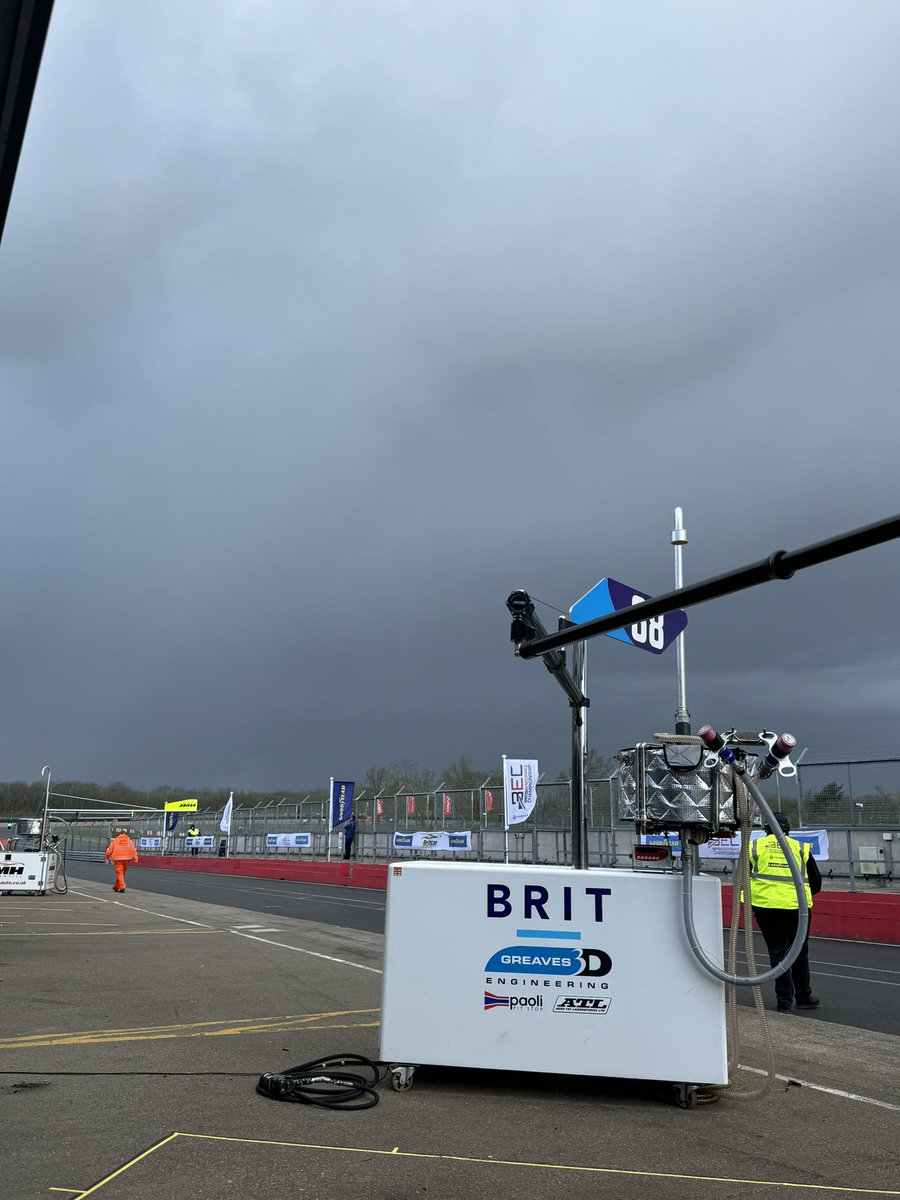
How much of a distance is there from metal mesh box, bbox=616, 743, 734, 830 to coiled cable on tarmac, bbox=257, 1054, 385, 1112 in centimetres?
228

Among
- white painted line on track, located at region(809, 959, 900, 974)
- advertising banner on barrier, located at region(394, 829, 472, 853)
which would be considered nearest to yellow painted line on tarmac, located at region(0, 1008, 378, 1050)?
white painted line on track, located at region(809, 959, 900, 974)

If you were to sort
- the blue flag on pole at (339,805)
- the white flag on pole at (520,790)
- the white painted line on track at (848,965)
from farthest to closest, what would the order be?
1. the blue flag on pole at (339,805)
2. the white flag on pole at (520,790)
3. the white painted line on track at (848,965)

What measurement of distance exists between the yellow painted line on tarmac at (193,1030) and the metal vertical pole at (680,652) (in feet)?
Answer: 12.0

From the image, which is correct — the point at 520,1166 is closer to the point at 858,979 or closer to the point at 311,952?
the point at 858,979

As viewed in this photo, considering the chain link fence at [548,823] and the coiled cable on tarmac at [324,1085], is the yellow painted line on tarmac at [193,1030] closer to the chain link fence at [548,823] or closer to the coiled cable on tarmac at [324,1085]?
the coiled cable on tarmac at [324,1085]

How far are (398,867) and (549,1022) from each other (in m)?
1.30

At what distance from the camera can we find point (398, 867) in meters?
6.18

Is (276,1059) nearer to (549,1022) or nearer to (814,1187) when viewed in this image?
(549,1022)

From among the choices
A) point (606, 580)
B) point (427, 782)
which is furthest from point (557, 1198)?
point (427, 782)

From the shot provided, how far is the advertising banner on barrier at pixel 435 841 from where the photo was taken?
29.4 metres

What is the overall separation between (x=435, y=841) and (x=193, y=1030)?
2372 cm

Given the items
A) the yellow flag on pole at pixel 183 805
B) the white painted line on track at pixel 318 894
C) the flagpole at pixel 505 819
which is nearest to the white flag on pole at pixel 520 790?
the flagpole at pixel 505 819

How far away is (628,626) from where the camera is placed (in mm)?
7211

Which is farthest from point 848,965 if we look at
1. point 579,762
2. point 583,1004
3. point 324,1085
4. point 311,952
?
point 324,1085
